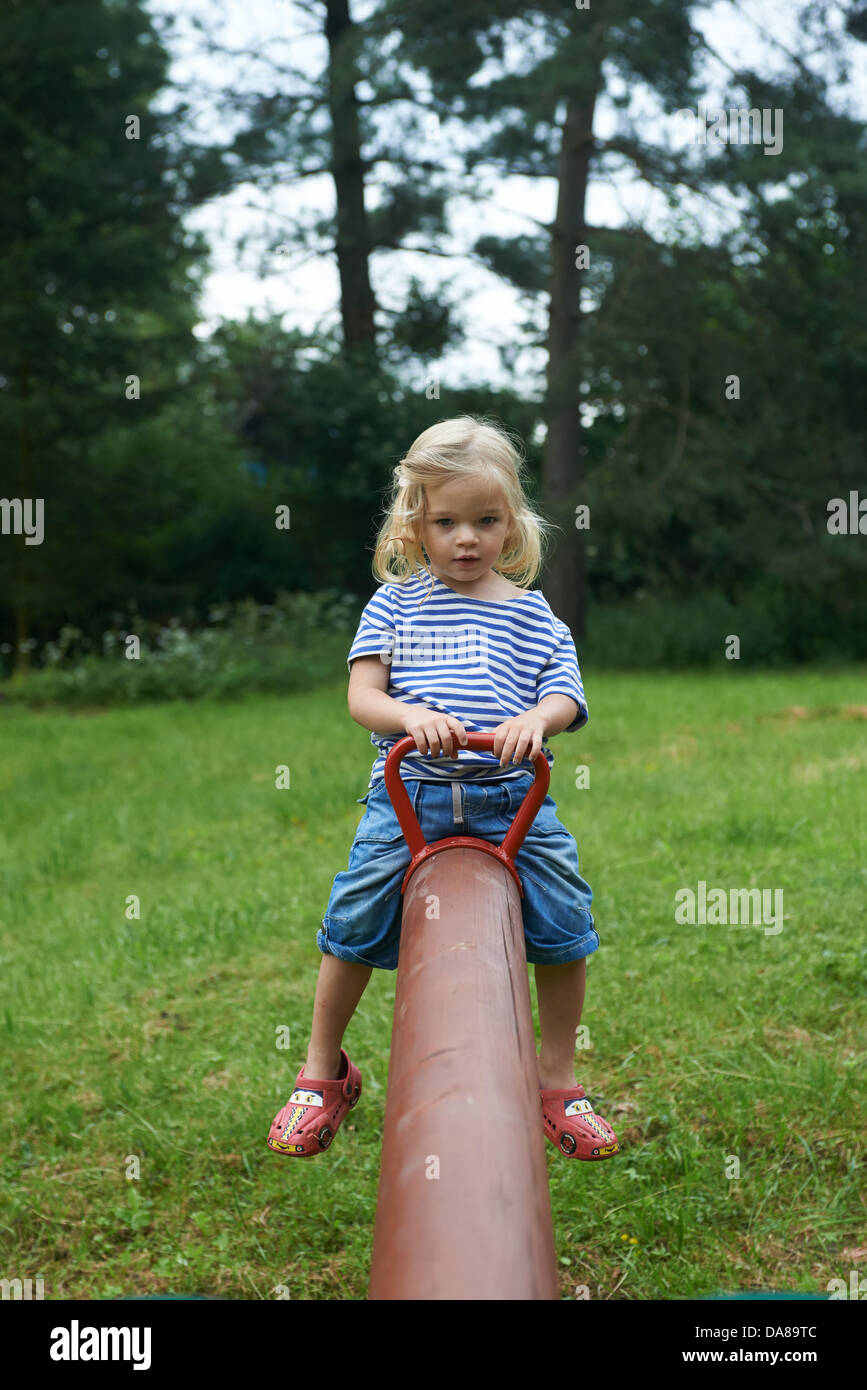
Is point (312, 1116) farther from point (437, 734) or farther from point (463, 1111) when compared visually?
point (463, 1111)

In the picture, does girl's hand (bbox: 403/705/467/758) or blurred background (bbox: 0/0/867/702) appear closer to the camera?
girl's hand (bbox: 403/705/467/758)

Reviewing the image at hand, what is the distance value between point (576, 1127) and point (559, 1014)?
229 millimetres

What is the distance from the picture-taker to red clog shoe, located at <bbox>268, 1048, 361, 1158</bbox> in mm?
2347

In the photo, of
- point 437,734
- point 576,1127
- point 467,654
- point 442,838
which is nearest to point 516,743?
point 437,734

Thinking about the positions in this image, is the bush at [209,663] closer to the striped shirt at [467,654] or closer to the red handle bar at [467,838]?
the striped shirt at [467,654]

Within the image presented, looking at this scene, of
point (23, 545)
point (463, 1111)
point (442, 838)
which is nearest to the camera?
point (463, 1111)

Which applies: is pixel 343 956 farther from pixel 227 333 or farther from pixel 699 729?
pixel 227 333

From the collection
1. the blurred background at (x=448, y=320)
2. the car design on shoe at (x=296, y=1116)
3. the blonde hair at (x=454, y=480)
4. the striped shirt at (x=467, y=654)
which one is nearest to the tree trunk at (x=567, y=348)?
the blurred background at (x=448, y=320)

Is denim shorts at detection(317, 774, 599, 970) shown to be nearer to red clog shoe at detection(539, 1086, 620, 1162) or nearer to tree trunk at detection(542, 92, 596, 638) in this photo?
red clog shoe at detection(539, 1086, 620, 1162)

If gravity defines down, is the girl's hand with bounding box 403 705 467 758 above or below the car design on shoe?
above

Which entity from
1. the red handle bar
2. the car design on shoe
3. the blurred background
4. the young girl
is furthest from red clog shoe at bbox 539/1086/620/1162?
the blurred background

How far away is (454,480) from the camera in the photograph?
2299mm

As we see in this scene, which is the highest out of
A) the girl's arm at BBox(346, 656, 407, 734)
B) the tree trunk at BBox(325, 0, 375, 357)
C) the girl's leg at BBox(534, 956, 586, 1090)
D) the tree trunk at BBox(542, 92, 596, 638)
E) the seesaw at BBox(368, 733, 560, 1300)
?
the tree trunk at BBox(325, 0, 375, 357)

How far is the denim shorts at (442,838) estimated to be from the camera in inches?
87.5
